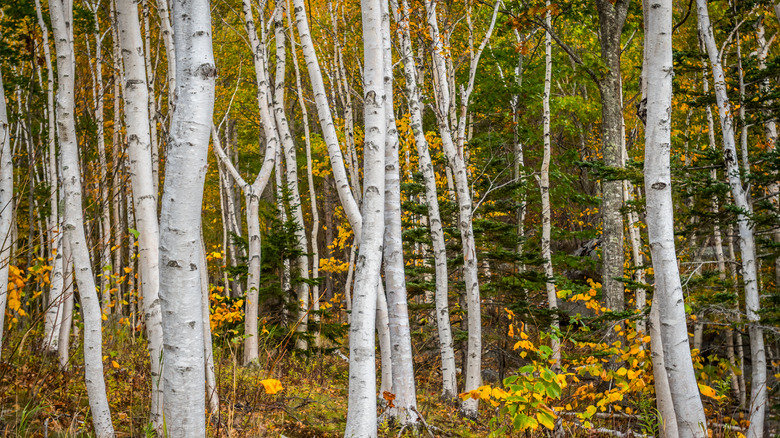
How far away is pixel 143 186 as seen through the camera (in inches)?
128

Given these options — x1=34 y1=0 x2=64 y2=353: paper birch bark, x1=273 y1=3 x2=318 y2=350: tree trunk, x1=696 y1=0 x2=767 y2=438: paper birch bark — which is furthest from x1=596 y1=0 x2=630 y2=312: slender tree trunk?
x1=34 y1=0 x2=64 y2=353: paper birch bark

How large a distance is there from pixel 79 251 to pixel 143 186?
21.0 inches

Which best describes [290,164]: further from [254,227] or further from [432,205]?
[432,205]

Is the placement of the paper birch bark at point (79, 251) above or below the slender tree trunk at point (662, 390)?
above

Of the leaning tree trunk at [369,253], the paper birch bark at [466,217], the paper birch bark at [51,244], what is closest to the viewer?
the leaning tree trunk at [369,253]

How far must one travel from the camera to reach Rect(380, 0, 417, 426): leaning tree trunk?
361 centimetres

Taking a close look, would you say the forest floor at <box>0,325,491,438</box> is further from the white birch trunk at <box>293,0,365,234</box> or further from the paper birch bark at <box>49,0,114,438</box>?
the white birch trunk at <box>293,0,365,234</box>

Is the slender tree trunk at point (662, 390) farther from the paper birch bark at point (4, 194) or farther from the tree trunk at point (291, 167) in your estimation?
the tree trunk at point (291, 167)

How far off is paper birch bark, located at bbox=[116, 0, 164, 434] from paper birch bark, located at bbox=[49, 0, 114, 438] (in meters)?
0.27

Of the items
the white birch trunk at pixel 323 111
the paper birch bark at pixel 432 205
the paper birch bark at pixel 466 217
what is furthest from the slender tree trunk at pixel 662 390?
the paper birch bark at pixel 432 205

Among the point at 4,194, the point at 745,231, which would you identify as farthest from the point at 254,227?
the point at 745,231

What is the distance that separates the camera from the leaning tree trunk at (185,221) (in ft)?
6.86

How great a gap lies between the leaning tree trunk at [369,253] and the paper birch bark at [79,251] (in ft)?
4.92

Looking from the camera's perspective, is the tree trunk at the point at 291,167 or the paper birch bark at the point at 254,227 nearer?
the paper birch bark at the point at 254,227
